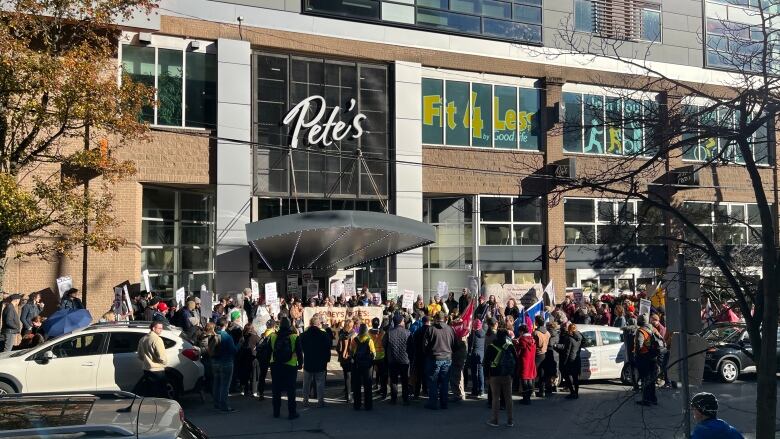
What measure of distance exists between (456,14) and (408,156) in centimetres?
615

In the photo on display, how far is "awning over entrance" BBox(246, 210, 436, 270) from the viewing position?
22.8m

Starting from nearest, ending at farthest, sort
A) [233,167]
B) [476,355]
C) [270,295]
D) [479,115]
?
[476,355] → [270,295] → [233,167] → [479,115]

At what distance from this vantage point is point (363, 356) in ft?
47.5

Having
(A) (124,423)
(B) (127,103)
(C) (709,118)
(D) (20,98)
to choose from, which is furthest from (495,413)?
(D) (20,98)

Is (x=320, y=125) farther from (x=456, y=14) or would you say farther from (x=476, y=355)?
(x=476, y=355)

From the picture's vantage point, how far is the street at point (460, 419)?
12805 mm

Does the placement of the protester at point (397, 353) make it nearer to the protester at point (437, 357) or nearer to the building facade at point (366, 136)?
the protester at point (437, 357)

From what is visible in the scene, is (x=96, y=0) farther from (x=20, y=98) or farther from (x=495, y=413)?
(x=495, y=413)

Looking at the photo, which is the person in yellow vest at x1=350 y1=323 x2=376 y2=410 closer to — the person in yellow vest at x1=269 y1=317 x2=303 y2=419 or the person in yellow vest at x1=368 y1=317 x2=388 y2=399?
the person in yellow vest at x1=368 y1=317 x2=388 y2=399

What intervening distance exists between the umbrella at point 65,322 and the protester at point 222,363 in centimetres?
465

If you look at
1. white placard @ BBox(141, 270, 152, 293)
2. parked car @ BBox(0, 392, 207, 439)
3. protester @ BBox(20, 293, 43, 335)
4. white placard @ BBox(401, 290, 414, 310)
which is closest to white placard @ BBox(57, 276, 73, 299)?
protester @ BBox(20, 293, 43, 335)

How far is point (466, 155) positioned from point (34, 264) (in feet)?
53.3

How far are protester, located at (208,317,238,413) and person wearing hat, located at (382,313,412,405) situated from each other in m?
2.93

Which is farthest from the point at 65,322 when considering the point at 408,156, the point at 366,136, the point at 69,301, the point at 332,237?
the point at 408,156
